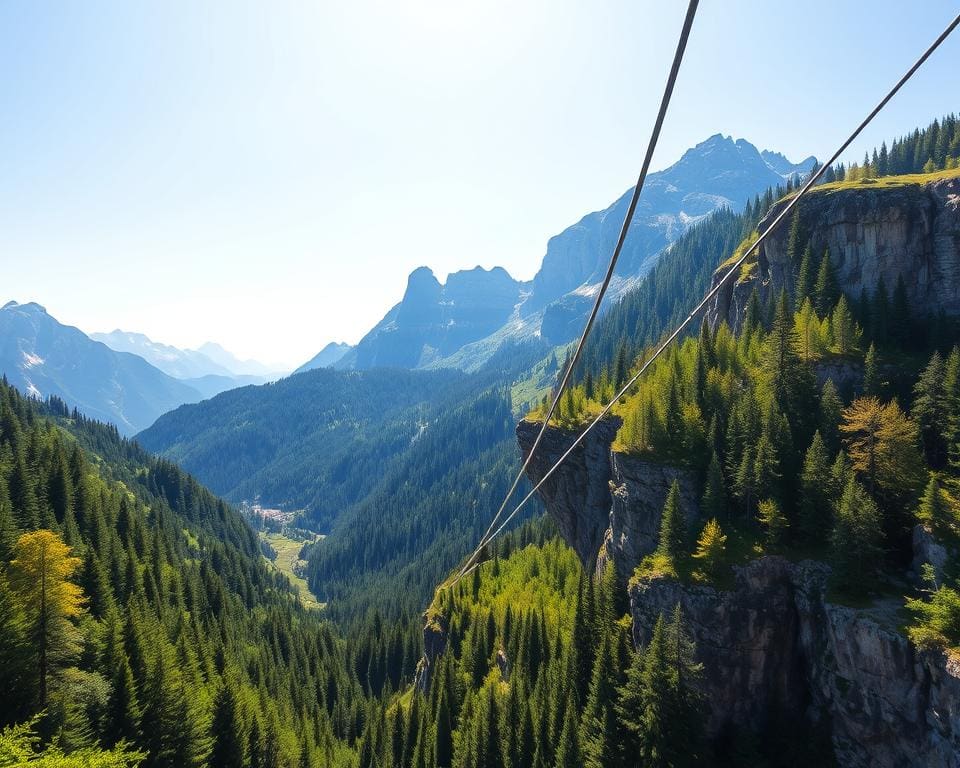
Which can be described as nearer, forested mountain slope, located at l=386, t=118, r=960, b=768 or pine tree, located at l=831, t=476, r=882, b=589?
forested mountain slope, located at l=386, t=118, r=960, b=768

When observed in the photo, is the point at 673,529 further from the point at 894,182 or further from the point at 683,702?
the point at 894,182

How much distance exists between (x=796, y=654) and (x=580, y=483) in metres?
28.4

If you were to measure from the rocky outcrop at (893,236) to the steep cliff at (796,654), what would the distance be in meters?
34.7

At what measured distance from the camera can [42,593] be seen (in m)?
31.9

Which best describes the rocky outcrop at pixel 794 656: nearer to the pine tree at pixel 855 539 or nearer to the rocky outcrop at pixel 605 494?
the pine tree at pixel 855 539

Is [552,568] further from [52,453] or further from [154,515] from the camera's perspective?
[154,515]

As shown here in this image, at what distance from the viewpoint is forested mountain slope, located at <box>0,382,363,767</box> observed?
32531 millimetres

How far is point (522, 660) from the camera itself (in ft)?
201

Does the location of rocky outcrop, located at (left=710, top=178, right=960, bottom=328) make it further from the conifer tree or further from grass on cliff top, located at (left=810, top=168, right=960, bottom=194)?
the conifer tree

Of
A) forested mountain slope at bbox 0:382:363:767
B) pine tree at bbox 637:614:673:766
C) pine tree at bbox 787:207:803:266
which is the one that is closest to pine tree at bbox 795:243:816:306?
pine tree at bbox 787:207:803:266

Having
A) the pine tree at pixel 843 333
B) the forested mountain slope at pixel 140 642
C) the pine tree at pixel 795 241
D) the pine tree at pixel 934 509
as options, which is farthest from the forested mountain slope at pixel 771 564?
the forested mountain slope at pixel 140 642

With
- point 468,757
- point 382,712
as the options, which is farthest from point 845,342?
point 382,712

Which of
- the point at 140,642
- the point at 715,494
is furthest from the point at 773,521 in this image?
the point at 140,642

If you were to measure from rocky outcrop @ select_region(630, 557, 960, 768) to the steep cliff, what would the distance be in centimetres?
7
